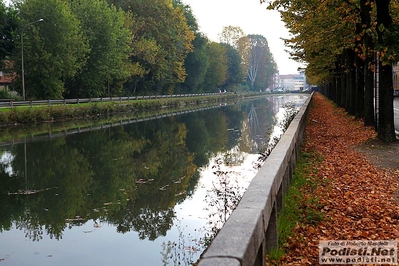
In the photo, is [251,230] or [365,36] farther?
[365,36]

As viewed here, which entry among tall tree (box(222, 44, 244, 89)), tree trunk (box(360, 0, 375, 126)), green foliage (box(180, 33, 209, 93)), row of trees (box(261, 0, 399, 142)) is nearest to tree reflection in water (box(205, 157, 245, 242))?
row of trees (box(261, 0, 399, 142))

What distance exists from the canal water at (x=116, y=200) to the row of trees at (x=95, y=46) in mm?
22326

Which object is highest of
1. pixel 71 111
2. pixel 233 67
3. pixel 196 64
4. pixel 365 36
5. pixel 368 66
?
pixel 196 64

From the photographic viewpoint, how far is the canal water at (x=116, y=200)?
873 centimetres

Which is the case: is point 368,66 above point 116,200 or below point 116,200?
above

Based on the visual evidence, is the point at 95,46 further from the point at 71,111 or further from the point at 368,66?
the point at 368,66

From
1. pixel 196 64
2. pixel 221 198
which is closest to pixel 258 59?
pixel 196 64

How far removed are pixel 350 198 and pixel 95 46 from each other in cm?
4703

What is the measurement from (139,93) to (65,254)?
58939mm

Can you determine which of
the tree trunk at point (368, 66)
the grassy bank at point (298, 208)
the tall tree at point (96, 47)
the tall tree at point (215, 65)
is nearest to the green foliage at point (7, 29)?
the tall tree at point (96, 47)

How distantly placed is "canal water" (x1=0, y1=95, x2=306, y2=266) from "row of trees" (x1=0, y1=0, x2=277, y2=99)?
22326 millimetres

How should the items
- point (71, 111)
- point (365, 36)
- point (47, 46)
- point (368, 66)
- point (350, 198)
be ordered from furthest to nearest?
point (47, 46), point (71, 111), point (368, 66), point (365, 36), point (350, 198)

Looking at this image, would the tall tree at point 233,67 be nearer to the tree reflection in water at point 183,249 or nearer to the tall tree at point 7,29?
the tall tree at point 7,29

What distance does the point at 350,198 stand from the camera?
834 centimetres
